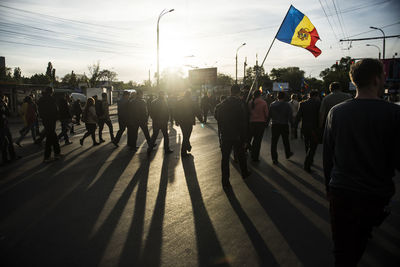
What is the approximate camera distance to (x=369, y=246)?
3.30 m

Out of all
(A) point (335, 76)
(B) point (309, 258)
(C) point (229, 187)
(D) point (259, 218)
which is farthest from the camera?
(A) point (335, 76)

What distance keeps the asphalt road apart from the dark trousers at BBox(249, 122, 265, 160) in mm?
639

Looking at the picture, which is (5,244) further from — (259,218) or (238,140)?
(238,140)

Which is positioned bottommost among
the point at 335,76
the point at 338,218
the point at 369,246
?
the point at 369,246

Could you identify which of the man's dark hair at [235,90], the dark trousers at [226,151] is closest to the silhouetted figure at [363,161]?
the dark trousers at [226,151]

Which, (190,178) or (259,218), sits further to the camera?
(190,178)

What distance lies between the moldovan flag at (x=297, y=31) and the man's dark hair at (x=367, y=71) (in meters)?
6.99

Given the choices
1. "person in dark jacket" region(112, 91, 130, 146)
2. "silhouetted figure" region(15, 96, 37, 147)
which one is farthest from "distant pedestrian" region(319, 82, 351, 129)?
"silhouetted figure" region(15, 96, 37, 147)

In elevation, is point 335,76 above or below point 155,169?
above

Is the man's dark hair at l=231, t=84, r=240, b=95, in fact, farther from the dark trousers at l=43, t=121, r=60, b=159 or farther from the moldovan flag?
the dark trousers at l=43, t=121, r=60, b=159

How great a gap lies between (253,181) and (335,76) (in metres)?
85.3

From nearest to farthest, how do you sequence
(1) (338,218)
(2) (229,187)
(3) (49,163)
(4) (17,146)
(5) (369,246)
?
(1) (338,218) → (5) (369,246) → (2) (229,187) → (3) (49,163) → (4) (17,146)

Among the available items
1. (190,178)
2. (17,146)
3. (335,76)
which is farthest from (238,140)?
(335,76)

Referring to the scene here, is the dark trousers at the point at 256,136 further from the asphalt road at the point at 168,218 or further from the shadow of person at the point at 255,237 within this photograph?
the shadow of person at the point at 255,237
